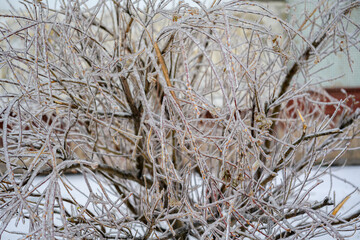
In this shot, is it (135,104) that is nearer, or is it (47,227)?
(47,227)

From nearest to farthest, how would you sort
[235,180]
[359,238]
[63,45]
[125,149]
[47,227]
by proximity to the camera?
1. [47,227]
2. [235,180]
3. [63,45]
4. [359,238]
5. [125,149]

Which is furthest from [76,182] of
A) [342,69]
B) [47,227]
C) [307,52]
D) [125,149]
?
[342,69]

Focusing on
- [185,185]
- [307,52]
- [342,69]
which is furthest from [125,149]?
[342,69]

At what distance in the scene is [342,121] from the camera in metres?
1.69

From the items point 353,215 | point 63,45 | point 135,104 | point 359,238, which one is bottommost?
point 359,238

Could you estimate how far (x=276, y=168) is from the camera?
4.73 ft

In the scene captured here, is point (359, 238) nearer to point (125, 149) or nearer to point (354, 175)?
point (125, 149)

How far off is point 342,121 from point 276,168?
19.2 inches

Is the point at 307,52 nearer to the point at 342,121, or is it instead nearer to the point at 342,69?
the point at 342,121

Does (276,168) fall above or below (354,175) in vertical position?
above

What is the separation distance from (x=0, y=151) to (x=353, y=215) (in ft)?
5.07

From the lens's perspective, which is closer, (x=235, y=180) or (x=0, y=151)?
(x=235, y=180)

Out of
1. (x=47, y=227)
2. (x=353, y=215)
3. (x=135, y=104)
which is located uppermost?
(x=135, y=104)

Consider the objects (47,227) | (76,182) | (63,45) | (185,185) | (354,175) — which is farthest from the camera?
(354,175)
